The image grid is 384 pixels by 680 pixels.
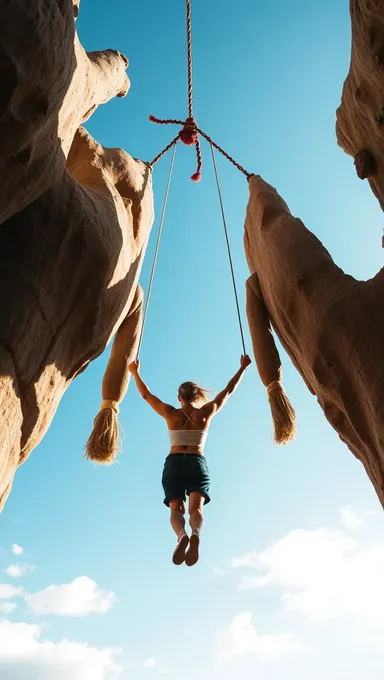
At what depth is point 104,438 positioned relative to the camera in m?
5.47

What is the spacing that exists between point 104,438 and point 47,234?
2252mm

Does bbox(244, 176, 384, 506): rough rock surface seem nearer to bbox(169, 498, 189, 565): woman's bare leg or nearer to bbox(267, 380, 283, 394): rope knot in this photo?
bbox(267, 380, 283, 394): rope knot

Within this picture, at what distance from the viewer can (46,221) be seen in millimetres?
4316

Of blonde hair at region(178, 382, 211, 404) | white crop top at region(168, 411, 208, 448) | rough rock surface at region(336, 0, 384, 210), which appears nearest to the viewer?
rough rock surface at region(336, 0, 384, 210)

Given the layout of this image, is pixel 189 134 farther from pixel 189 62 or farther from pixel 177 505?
pixel 177 505

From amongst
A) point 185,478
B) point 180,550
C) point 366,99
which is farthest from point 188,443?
point 366,99

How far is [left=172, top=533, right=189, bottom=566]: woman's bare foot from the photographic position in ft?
15.5

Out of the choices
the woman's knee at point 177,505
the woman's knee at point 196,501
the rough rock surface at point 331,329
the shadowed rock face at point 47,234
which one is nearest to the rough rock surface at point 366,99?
the rough rock surface at point 331,329

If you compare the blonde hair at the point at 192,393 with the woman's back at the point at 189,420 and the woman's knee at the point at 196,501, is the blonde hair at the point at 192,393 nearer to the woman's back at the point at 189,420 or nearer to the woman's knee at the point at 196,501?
the woman's back at the point at 189,420

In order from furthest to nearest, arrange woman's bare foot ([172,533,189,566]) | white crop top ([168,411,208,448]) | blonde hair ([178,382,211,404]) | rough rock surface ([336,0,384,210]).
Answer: blonde hair ([178,382,211,404])
white crop top ([168,411,208,448])
woman's bare foot ([172,533,189,566])
rough rock surface ([336,0,384,210])

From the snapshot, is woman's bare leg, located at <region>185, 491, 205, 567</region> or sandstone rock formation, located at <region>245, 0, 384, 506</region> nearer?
sandstone rock formation, located at <region>245, 0, 384, 506</region>

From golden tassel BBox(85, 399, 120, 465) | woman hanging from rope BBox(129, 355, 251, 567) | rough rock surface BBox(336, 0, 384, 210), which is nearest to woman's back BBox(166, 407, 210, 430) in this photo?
woman hanging from rope BBox(129, 355, 251, 567)

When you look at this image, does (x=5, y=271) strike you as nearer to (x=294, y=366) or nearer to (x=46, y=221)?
(x=46, y=221)

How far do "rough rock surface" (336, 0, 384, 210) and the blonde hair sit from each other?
298cm
